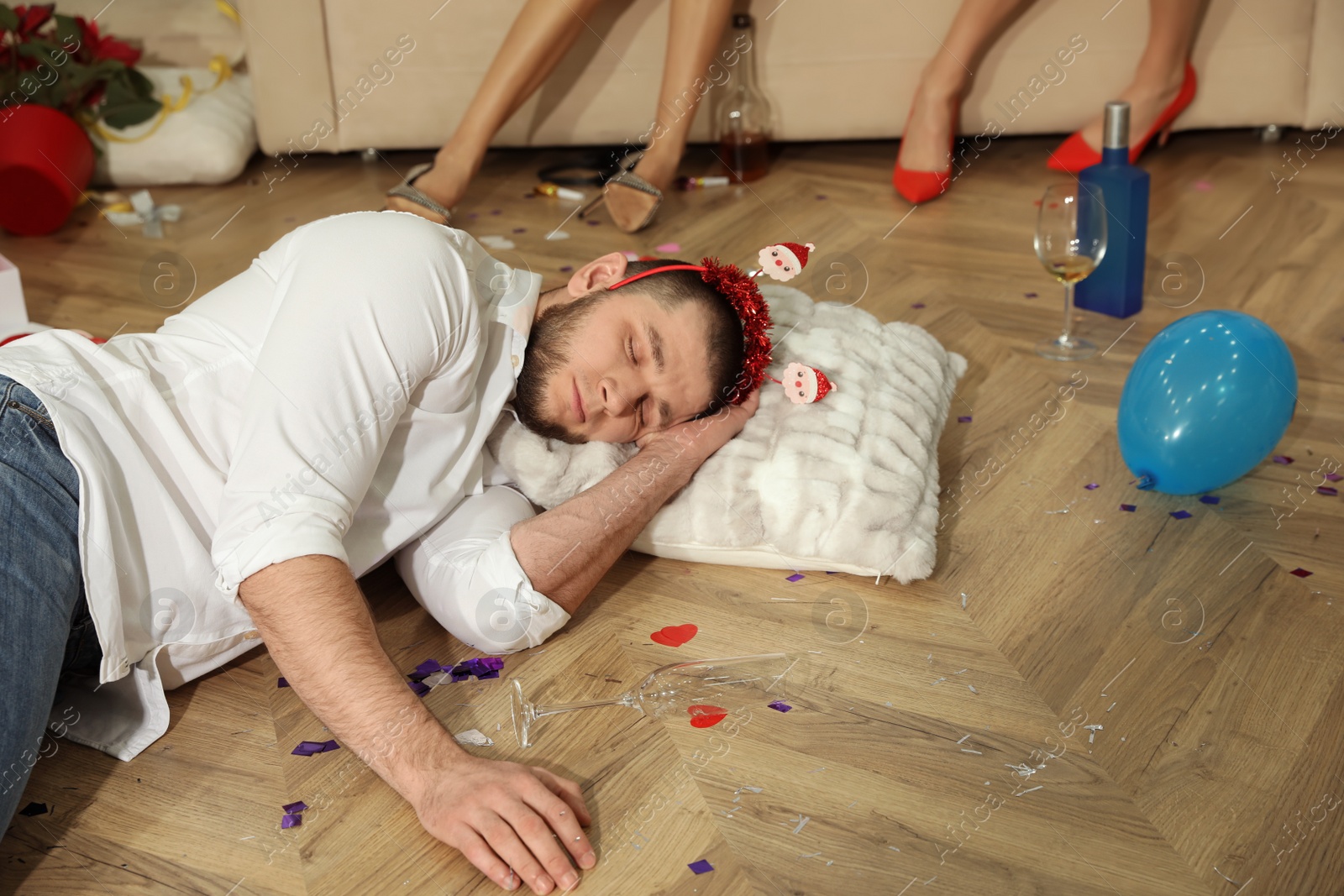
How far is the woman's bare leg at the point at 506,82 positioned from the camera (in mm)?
2326

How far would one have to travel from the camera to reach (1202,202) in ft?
7.70

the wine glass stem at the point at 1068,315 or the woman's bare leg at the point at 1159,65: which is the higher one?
the woman's bare leg at the point at 1159,65

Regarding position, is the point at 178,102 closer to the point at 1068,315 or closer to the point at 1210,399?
the point at 1068,315

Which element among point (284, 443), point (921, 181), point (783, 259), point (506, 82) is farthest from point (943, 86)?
point (284, 443)

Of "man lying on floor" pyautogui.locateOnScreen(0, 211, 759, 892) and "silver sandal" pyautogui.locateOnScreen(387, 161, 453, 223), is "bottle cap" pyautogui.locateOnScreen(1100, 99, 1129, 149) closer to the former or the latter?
"man lying on floor" pyautogui.locateOnScreen(0, 211, 759, 892)

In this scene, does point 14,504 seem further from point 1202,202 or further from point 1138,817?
point 1202,202

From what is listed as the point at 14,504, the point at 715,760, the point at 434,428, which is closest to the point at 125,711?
the point at 14,504

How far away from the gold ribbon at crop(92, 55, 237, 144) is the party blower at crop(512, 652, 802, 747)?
2.04 meters

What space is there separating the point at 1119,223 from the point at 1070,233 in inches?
7.5

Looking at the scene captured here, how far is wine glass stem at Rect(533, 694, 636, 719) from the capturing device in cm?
115

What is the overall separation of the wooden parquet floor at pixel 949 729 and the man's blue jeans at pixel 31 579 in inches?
4.5

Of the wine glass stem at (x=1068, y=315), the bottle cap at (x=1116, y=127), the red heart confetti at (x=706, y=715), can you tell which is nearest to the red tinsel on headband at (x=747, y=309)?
the red heart confetti at (x=706, y=715)

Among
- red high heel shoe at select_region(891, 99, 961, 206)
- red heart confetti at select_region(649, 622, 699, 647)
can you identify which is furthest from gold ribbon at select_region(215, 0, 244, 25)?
red heart confetti at select_region(649, 622, 699, 647)

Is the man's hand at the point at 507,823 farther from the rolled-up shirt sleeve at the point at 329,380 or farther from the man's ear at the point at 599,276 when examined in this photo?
the man's ear at the point at 599,276
